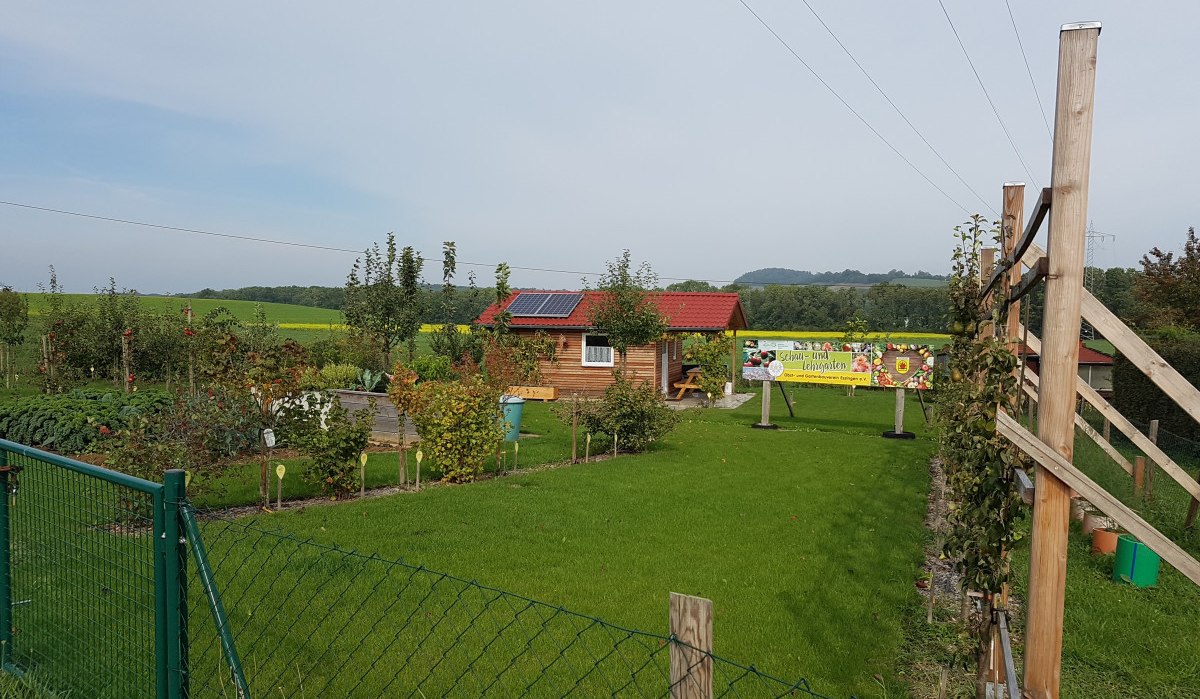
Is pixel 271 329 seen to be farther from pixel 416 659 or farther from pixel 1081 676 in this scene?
pixel 1081 676

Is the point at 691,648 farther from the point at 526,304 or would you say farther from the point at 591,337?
the point at 526,304

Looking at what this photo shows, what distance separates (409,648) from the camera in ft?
15.7

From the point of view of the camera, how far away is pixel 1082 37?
272 centimetres

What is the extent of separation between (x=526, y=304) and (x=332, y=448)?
16.3m

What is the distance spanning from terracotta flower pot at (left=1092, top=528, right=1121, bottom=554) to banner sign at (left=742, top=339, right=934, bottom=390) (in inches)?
362

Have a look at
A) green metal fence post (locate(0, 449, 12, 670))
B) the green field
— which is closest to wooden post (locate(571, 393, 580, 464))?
green metal fence post (locate(0, 449, 12, 670))

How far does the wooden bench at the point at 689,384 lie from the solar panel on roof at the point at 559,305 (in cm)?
415

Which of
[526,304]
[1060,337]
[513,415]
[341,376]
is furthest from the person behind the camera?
[526,304]

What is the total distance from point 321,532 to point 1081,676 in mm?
6260

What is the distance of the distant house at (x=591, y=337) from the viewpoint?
23266 millimetres

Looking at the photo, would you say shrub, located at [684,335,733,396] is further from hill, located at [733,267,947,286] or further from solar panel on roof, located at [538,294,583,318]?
hill, located at [733,267,947,286]

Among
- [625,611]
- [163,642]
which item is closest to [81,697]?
[163,642]

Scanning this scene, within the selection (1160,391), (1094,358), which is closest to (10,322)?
(1160,391)

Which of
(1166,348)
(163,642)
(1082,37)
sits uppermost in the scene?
(1082,37)
